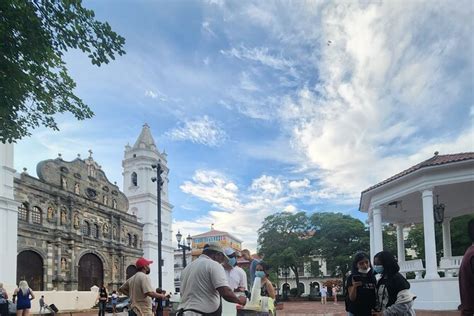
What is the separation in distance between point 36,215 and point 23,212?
1.40 m

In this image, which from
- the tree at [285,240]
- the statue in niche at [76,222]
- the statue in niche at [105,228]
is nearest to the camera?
the statue in niche at [76,222]

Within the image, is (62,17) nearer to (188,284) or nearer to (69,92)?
(69,92)

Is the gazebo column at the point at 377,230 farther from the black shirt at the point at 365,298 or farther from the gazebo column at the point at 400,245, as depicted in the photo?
the black shirt at the point at 365,298

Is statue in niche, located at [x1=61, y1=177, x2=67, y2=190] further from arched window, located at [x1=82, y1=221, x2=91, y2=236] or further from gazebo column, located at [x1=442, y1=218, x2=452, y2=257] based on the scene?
gazebo column, located at [x1=442, y1=218, x2=452, y2=257]

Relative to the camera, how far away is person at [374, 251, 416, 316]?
4.35 meters

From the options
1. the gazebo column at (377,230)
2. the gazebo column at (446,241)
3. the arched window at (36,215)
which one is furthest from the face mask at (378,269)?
the arched window at (36,215)

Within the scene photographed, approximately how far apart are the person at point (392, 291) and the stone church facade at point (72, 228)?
102 ft

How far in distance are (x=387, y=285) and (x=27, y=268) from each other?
32.6m

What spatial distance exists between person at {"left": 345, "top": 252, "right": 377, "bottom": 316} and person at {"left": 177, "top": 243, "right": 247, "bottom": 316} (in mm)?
1415

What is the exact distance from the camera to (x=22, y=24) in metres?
6.97

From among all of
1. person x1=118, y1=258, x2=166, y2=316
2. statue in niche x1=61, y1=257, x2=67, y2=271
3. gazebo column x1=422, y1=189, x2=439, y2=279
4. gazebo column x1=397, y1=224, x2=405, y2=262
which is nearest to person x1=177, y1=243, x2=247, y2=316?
person x1=118, y1=258, x2=166, y2=316

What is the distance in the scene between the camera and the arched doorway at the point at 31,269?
3082 centimetres

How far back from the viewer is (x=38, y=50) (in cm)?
729

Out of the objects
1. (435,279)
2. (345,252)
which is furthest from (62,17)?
(345,252)
